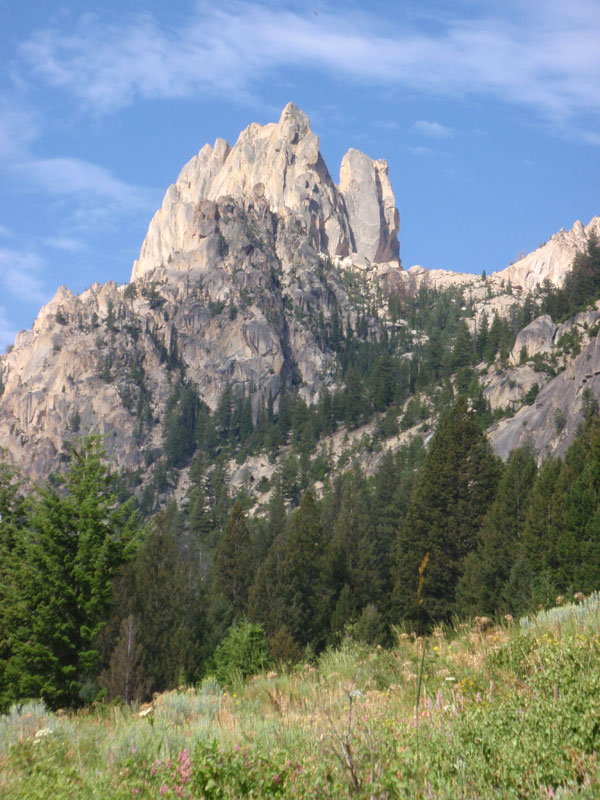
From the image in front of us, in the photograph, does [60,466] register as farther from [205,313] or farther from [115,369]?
[205,313]

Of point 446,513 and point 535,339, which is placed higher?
point 535,339

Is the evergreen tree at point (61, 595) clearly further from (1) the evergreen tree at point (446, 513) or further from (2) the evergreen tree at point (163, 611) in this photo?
(1) the evergreen tree at point (446, 513)

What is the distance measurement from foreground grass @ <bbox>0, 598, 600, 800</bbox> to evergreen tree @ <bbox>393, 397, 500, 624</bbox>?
35.6 meters

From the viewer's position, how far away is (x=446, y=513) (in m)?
47.3

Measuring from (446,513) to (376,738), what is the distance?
42.5 meters

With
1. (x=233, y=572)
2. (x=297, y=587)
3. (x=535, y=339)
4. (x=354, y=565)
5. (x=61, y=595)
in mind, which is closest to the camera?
(x=61, y=595)

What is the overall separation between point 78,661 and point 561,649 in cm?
1969

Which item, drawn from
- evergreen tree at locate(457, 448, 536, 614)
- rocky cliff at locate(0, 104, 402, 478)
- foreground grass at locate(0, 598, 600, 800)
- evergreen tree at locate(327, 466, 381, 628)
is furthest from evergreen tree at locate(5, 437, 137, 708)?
rocky cliff at locate(0, 104, 402, 478)

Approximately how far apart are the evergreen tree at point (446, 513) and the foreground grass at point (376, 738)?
117ft

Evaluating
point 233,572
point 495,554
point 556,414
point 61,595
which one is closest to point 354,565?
point 233,572

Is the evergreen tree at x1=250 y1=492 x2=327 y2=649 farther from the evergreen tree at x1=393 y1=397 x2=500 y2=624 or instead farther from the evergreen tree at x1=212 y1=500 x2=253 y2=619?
the evergreen tree at x1=393 y1=397 x2=500 y2=624

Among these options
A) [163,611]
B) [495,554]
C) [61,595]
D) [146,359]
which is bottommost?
[163,611]

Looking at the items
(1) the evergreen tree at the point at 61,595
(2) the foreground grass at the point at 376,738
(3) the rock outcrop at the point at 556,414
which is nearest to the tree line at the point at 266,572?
(1) the evergreen tree at the point at 61,595

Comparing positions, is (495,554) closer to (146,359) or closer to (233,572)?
(233,572)
